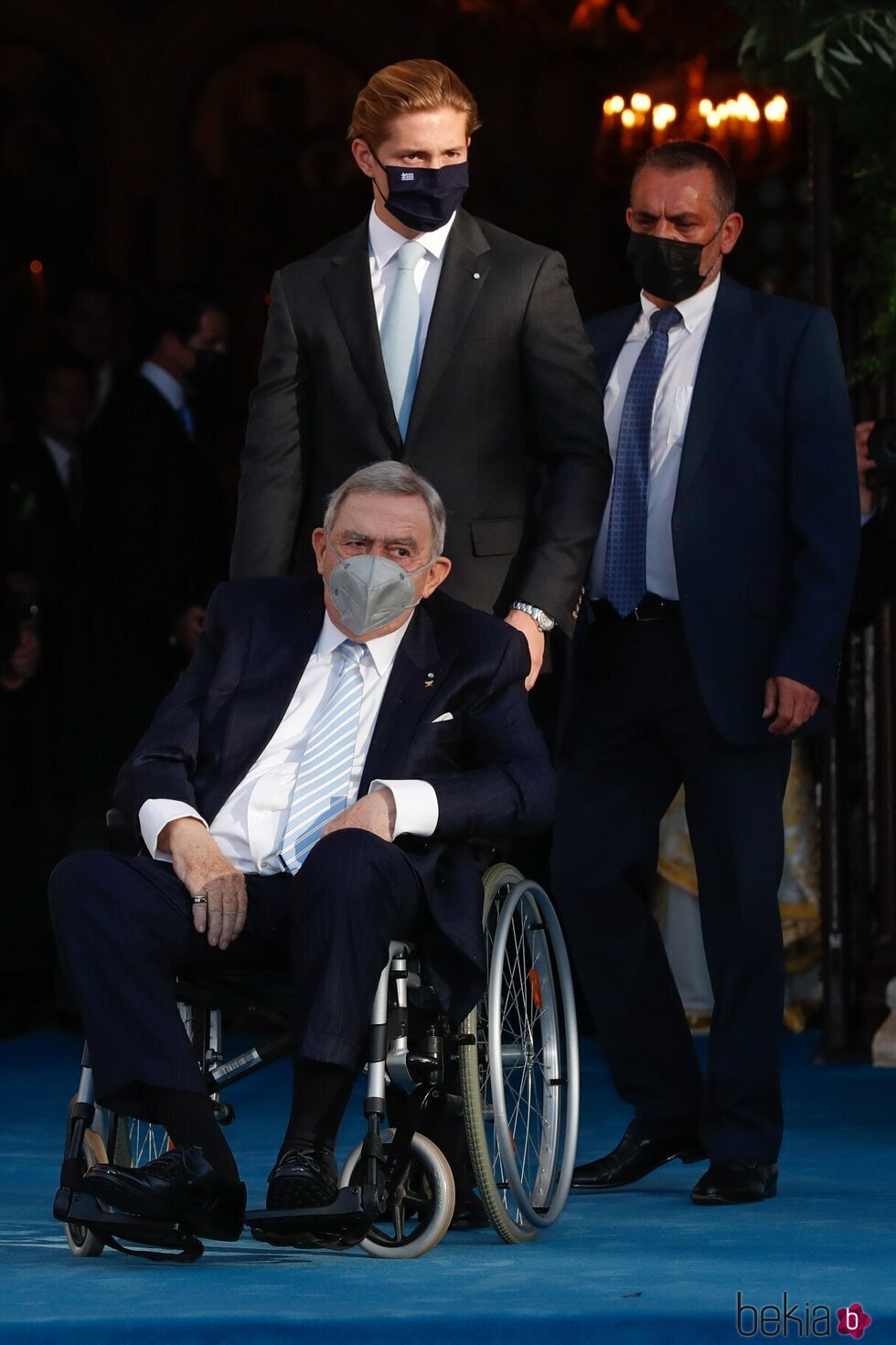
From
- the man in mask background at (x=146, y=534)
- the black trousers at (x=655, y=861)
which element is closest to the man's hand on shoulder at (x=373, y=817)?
the black trousers at (x=655, y=861)

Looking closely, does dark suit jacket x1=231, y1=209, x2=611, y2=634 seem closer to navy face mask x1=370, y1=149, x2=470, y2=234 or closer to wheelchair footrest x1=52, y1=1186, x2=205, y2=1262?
navy face mask x1=370, y1=149, x2=470, y2=234

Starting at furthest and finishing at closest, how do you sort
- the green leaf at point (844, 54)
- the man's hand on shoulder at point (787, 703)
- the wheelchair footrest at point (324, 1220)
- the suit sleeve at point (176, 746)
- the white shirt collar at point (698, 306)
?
the green leaf at point (844, 54) < the white shirt collar at point (698, 306) < the man's hand on shoulder at point (787, 703) < the suit sleeve at point (176, 746) < the wheelchair footrest at point (324, 1220)

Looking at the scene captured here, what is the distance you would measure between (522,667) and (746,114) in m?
5.38

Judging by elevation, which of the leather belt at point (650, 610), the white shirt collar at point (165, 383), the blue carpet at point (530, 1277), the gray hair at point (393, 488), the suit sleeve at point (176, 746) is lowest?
the blue carpet at point (530, 1277)

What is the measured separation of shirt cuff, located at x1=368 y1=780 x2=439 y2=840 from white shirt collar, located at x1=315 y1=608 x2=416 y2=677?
10.9 inches

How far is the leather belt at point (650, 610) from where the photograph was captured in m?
4.37

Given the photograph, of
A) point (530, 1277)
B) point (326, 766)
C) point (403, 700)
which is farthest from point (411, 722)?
point (530, 1277)

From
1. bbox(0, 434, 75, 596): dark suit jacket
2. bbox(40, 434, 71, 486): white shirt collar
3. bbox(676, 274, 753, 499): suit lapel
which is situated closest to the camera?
bbox(676, 274, 753, 499): suit lapel

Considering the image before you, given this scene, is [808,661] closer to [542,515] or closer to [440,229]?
[542,515]

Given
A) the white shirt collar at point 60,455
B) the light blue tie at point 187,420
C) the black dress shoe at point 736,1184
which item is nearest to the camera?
the black dress shoe at point 736,1184

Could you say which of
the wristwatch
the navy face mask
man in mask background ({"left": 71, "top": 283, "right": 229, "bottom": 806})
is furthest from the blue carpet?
man in mask background ({"left": 71, "top": 283, "right": 229, "bottom": 806})

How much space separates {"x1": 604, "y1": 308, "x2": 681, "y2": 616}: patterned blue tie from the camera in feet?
14.4

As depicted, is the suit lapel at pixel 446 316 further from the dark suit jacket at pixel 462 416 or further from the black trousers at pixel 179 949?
the black trousers at pixel 179 949

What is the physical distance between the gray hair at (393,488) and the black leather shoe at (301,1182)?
0.96m
